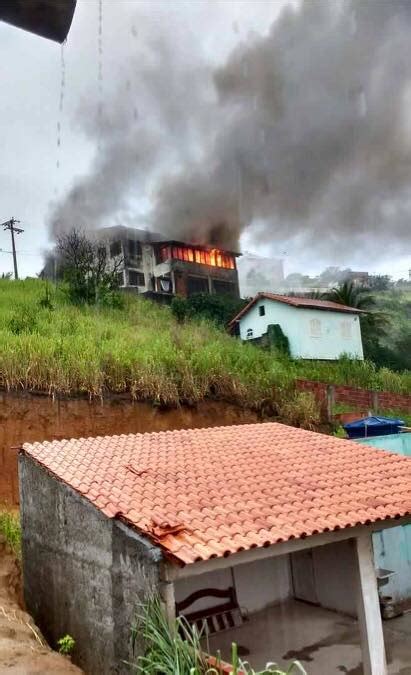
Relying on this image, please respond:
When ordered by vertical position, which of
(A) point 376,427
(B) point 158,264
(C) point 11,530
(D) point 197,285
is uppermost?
(B) point 158,264

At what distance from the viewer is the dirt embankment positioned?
541cm

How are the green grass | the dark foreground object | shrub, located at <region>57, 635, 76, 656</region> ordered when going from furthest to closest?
the green grass < shrub, located at <region>57, 635, 76, 656</region> < the dark foreground object

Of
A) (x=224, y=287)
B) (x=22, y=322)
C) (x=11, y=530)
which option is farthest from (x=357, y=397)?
(x=224, y=287)

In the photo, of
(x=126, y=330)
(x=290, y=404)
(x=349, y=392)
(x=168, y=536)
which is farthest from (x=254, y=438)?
(x=126, y=330)

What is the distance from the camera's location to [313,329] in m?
26.5

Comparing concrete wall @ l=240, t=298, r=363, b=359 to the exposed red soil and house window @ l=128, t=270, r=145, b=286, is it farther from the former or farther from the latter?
the exposed red soil

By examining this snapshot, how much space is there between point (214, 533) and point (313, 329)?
21.8 m

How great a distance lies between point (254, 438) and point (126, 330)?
1140cm

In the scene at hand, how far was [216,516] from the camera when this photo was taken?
5.72 metres

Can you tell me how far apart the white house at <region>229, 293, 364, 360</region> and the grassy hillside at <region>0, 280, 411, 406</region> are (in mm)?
3764

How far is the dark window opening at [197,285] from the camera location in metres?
36.6

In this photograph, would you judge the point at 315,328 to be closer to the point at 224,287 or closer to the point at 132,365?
the point at 224,287

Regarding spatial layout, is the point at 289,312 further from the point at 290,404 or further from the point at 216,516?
the point at 216,516

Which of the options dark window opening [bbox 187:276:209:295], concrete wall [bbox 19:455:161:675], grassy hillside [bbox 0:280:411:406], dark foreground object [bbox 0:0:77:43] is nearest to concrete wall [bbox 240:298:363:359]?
grassy hillside [bbox 0:280:411:406]
